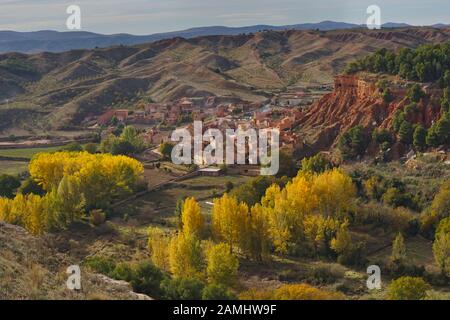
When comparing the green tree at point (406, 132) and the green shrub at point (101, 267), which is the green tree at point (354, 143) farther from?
the green shrub at point (101, 267)

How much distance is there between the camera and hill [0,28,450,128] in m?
92.7

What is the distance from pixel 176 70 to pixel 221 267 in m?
85.9

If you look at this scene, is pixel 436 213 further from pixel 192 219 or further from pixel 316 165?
pixel 192 219

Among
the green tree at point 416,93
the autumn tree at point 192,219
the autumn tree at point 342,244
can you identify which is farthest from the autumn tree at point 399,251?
the green tree at point 416,93

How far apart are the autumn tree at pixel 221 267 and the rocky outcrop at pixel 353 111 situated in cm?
2858

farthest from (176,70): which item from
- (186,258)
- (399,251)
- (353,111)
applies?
(186,258)

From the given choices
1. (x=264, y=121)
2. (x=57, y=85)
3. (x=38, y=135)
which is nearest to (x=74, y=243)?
(x=264, y=121)

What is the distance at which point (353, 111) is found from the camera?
54969 mm

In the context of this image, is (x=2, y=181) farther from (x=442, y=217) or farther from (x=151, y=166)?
(x=442, y=217)

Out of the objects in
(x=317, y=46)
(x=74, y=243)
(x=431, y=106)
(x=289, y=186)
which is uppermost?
(x=317, y=46)

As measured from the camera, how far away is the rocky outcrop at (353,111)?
49.8m

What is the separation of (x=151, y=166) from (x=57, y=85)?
209 ft

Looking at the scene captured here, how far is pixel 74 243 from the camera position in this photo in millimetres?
34250

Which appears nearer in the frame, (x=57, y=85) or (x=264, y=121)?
(x=264, y=121)
